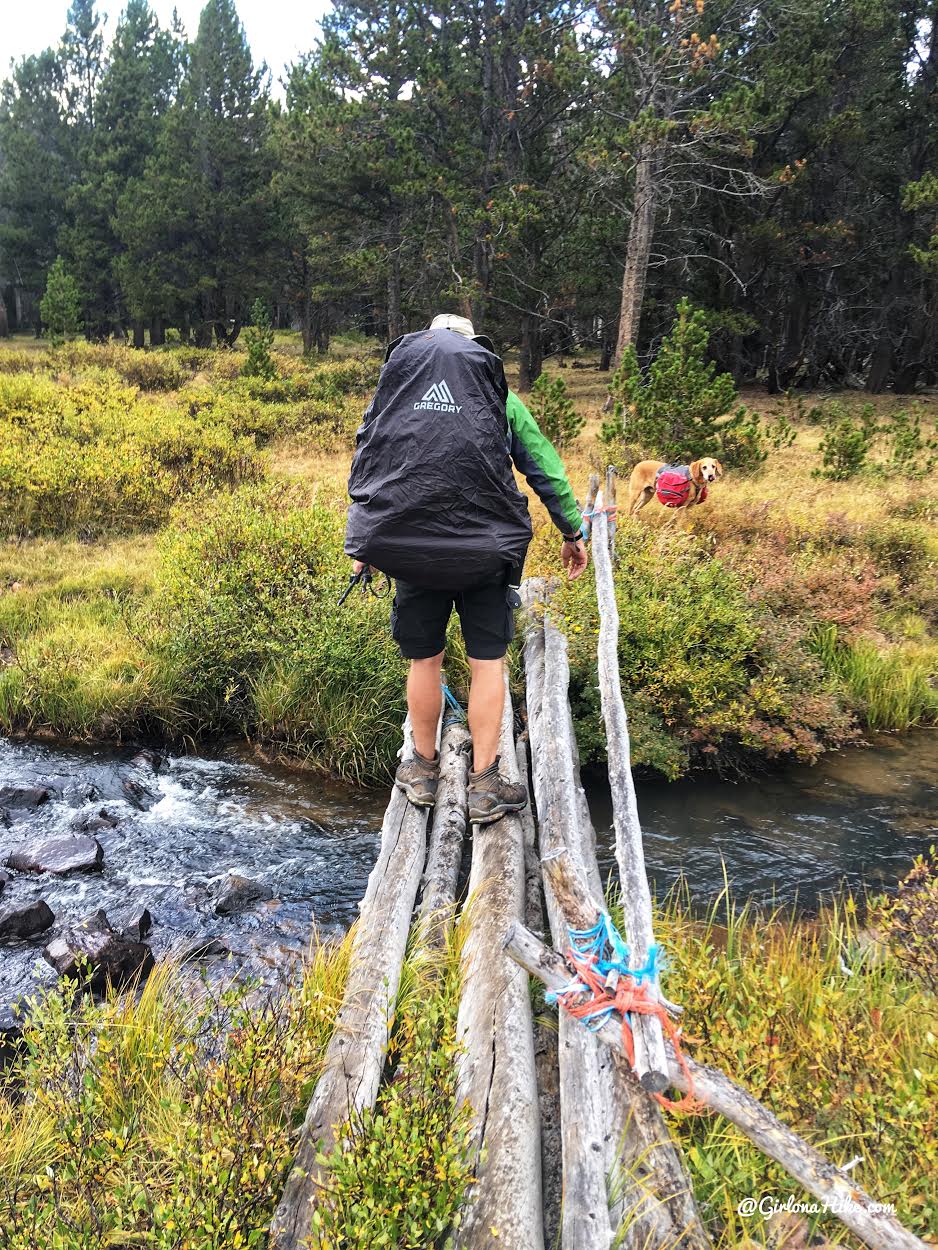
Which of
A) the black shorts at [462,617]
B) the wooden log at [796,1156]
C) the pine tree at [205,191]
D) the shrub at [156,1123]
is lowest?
the shrub at [156,1123]

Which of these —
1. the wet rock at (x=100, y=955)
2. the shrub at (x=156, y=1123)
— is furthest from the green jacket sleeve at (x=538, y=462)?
the wet rock at (x=100, y=955)

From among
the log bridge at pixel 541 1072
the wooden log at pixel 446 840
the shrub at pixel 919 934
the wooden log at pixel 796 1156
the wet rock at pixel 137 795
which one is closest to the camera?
the wooden log at pixel 796 1156

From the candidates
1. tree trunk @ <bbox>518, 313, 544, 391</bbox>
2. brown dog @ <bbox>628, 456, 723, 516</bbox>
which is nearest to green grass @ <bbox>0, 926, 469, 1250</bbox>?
brown dog @ <bbox>628, 456, 723, 516</bbox>

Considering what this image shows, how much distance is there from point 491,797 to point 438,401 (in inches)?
74.0

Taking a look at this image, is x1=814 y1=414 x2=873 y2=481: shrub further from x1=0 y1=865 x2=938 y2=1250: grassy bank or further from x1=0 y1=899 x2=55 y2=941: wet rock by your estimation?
x1=0 y1=899 x2=55 y2=941: wet rock

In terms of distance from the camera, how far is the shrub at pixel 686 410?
36.6 feet

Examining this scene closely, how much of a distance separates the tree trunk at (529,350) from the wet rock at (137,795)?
2035 centimetres

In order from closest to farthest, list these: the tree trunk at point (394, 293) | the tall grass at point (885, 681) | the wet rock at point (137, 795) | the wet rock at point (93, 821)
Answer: the wet rock at point (93, 821) → the wet rock at point (137, 795) → the tall grass at point (885, 681) → the tree trunk at point (394, 293)

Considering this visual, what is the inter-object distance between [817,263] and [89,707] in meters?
24.3

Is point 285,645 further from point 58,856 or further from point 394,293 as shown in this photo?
point 394,293

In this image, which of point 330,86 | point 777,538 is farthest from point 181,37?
point 777,538

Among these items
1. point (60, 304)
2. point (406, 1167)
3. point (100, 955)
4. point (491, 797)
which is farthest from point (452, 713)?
point (60, 304)

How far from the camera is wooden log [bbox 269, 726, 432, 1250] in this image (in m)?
1.99

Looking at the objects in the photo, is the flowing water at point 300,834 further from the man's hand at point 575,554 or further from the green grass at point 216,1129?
the man's hand at point 575,554
